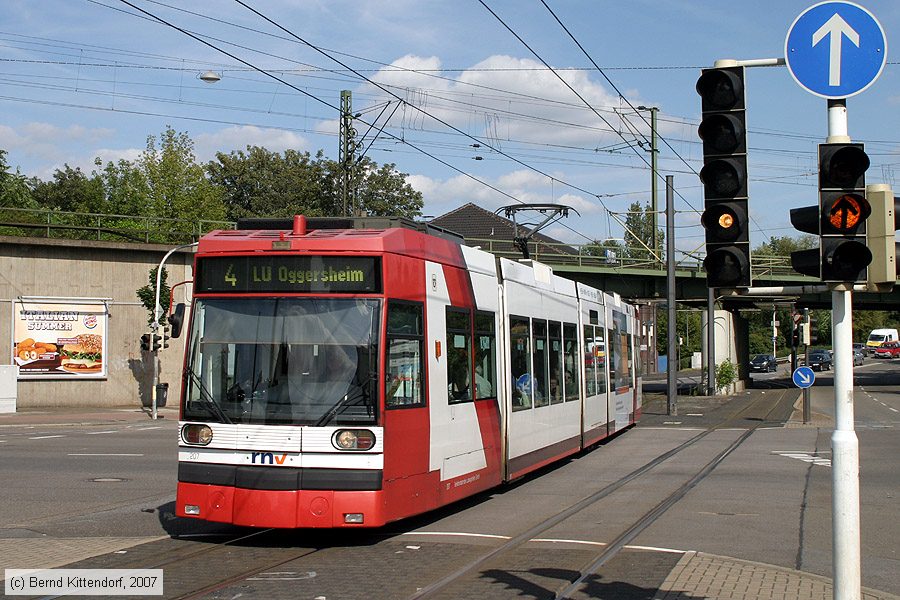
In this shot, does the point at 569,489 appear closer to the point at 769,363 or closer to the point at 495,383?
the point at 495,383

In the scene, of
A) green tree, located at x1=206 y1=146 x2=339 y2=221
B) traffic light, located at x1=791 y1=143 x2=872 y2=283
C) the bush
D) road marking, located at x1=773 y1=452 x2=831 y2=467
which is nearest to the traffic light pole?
traffic light, located at x1=791 y1=143 x2=872 y2=283

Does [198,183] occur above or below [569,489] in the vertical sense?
above

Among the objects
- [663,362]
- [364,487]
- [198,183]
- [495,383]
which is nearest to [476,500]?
[495,383]

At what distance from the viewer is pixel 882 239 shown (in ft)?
21.0

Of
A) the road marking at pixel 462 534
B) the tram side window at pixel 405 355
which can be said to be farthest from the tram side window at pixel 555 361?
the tram side window at pixel 405 355

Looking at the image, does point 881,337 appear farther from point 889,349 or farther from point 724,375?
point 724,375

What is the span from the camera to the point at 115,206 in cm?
6662

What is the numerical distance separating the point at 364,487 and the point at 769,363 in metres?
80.0

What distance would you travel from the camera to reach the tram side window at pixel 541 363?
1486 cm

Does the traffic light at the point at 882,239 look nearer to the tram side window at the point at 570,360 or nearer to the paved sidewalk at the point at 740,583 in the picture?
the paved sidewalk at the point at 740,583

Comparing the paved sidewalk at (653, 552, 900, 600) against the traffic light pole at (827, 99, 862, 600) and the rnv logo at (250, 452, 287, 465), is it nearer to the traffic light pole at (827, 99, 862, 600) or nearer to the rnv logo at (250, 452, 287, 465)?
the traffic light pole at (827, 99, 862, 600)

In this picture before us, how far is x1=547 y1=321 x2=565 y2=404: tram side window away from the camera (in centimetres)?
1580

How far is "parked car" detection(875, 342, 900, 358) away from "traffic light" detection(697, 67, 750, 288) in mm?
115450

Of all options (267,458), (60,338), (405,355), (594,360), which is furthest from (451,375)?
(60,338)
